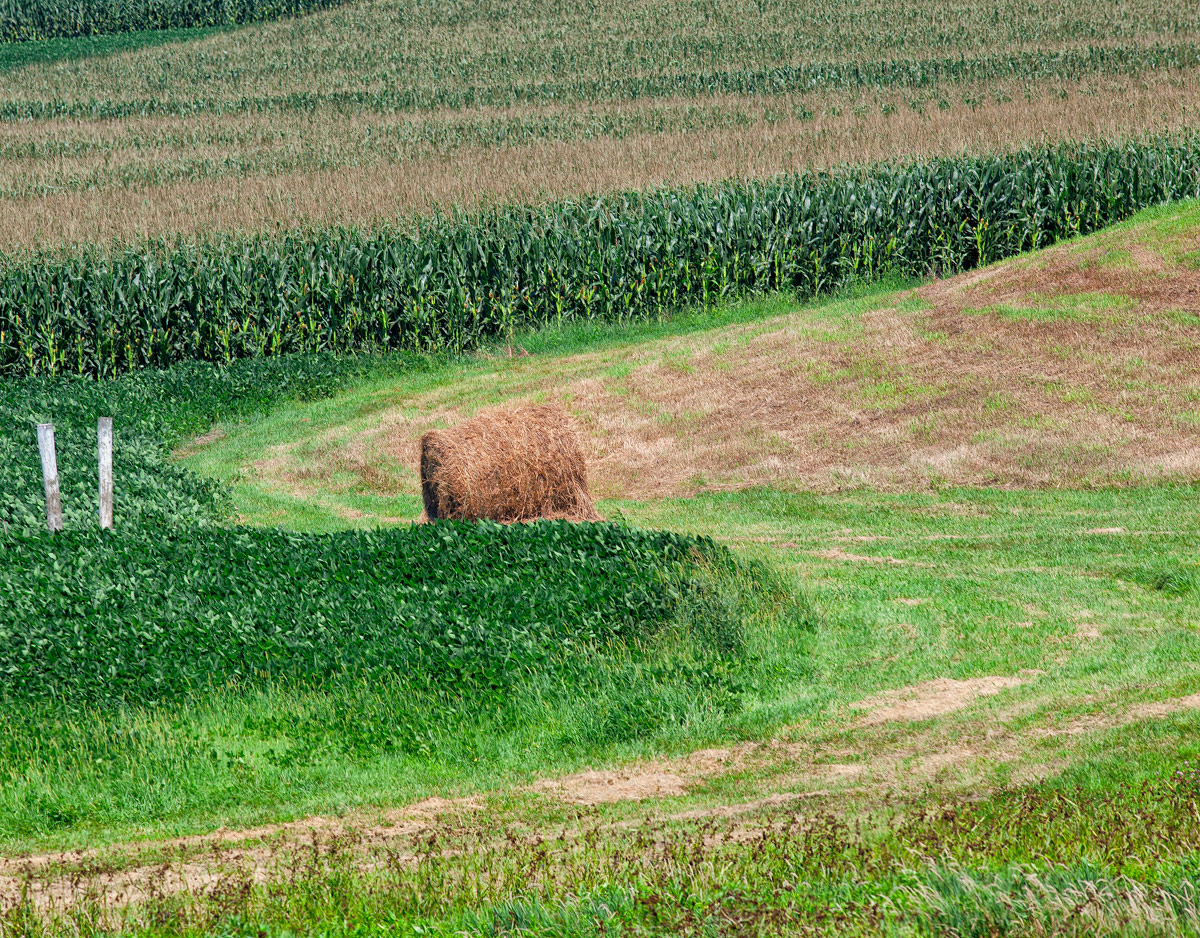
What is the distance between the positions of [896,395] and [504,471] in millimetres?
7158

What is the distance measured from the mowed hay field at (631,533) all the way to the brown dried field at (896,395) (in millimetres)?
105

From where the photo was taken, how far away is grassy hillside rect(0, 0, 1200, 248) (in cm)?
3269

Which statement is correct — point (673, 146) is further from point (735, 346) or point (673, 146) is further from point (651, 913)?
point (651, 913)

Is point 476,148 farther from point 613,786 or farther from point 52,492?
point 613,786

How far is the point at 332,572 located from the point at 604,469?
25.0 ft

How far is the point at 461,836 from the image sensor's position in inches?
342

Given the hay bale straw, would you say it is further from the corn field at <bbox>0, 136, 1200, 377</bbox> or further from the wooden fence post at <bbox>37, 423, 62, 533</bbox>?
the corn field at <bbox>0, 136, 1200, 377</bbox>

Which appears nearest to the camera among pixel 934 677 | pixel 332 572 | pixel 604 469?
pixel 934 677

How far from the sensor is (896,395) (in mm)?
20375

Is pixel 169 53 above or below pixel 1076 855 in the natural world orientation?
above

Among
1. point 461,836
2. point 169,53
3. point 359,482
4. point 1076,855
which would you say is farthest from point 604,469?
point 169,53

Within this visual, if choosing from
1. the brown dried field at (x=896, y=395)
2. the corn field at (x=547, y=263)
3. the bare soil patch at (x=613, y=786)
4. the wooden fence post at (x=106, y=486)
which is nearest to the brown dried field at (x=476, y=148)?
the corn field at (x=547, y=263)

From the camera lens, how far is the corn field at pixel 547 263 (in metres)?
25.9

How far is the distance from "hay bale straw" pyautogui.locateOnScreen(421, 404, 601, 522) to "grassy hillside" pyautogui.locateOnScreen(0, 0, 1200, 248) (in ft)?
48.6
